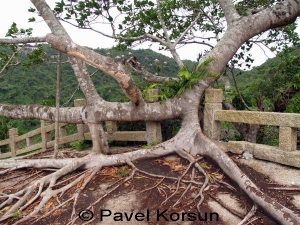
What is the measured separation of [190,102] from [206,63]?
0.79 meters

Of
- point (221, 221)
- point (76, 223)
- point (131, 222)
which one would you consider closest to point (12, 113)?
point (76, 223)

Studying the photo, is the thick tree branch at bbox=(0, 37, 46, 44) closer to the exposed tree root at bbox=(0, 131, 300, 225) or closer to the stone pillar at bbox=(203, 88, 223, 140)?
the exposed tree root at bbox=(0, 131, 300, 225)

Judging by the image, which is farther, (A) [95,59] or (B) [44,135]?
(B) [44,135]

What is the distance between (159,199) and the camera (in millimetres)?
3600

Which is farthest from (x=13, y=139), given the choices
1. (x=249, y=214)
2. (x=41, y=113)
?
(x=249, y=214)

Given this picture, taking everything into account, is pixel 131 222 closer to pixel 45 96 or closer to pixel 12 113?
pixel 12 113

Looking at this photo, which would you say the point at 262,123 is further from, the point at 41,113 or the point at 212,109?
the point at 41,113

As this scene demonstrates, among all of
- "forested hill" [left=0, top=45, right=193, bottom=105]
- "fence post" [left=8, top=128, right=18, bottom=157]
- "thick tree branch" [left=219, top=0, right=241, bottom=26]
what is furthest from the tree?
"forested hill" [left=0, top=45, right=193, bottom=105]

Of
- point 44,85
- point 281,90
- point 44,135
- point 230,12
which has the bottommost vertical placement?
point 44,135

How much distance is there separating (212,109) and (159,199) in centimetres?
231

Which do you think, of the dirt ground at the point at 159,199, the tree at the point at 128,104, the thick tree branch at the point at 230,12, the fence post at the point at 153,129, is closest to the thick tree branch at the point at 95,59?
the tree at the point at 128,104

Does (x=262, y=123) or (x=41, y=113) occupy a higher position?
(x=41, y=113)

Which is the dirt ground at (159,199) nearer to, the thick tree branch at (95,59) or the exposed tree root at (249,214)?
the exposed tree root at (249,214)

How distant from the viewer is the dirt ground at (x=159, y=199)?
126 inches
